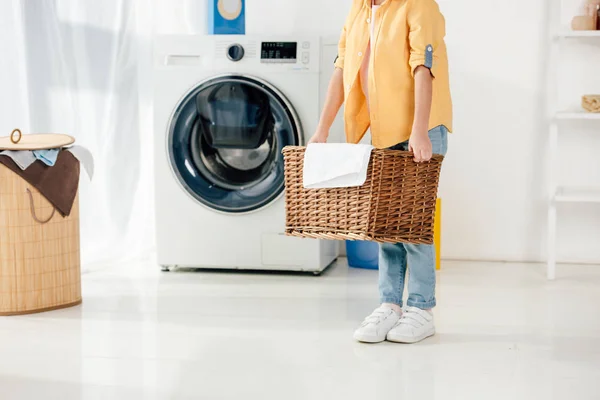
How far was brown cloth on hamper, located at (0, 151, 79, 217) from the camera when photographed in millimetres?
2242

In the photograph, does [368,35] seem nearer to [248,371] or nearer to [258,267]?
[248,371]

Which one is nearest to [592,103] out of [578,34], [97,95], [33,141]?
[578,34]

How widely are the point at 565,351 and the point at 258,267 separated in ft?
4.18

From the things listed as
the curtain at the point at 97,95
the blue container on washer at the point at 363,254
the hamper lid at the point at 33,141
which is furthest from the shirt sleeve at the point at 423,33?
the curtain at the point at 97,95

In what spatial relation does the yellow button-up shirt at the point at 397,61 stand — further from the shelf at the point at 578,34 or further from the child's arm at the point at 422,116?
the shelf at the point at 578,34

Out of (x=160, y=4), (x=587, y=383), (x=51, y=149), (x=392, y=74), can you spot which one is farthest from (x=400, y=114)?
(x=160, y=4)

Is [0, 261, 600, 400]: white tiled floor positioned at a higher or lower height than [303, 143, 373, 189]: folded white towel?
lower

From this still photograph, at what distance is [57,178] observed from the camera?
2.31 metres

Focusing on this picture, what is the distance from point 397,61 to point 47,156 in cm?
106

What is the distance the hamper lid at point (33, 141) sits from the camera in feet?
7.38

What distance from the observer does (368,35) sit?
2.00 m

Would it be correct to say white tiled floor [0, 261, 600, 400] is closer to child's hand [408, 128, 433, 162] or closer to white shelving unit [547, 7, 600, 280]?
white shelving unit [547, 7, 600, 280]

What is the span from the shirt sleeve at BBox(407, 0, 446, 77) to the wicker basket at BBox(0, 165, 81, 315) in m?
1.16

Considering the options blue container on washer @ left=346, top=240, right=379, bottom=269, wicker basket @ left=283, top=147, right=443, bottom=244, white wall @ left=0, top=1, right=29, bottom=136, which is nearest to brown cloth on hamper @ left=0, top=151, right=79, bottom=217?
white wall @ left=0, top=1, right=29, bottom=136
